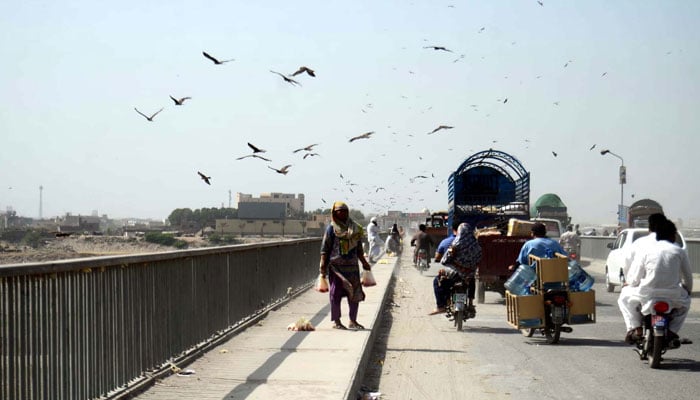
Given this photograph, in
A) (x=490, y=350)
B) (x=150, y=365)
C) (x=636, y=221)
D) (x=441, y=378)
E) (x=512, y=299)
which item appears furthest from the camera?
(x=636, y=221)

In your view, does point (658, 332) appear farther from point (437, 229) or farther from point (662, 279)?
point (437, 229)

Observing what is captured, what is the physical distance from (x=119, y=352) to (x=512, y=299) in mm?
7283

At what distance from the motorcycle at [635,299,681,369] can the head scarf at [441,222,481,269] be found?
4.11 meters

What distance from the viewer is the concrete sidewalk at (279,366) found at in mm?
8266

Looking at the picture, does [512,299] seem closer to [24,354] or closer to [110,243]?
[24,354]

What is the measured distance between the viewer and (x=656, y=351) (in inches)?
433

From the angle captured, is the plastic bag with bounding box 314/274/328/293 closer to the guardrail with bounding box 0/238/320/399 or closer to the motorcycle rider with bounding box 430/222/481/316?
the guardrail with bounding box 0/238/320/399

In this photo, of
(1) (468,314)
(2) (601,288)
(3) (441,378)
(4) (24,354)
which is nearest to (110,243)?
(2) (601,288)

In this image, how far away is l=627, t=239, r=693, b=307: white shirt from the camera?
1108cm

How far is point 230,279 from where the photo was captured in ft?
44.0

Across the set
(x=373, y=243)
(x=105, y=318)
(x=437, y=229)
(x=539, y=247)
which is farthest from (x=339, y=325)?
(x=373, y=243)

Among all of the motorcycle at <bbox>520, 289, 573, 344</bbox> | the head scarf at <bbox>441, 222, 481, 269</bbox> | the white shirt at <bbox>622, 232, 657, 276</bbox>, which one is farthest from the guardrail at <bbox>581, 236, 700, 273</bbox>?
the white shirt at <bbox>622, 232, 657, 276</bbox>

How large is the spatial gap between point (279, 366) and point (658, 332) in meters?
4.31

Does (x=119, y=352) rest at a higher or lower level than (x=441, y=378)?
higher
